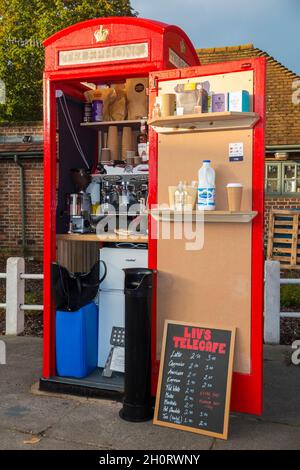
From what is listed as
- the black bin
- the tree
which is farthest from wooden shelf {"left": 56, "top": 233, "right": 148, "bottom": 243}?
the tree

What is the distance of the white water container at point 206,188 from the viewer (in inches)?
151

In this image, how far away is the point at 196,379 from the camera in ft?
12.3

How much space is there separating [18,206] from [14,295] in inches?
260

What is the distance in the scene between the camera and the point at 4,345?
239 inches

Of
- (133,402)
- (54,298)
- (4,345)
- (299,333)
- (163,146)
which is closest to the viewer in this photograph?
(133,402)

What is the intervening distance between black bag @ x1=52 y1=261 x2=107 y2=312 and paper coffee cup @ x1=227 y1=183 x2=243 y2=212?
158 cm

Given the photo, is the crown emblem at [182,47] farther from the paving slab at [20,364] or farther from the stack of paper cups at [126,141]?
the paving slab at [20,364]

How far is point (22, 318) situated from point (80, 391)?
2589mm

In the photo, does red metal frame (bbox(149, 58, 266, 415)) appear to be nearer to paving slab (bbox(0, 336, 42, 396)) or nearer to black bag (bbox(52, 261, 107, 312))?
black bag (bbox(52, 261, 107, 312))

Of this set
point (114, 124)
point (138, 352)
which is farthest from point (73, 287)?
point (114, 124)

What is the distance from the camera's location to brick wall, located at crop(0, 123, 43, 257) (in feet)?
41.4

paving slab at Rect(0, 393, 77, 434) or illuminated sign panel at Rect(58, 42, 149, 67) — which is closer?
paving slab at Rect(0, 393, 77, 434)
